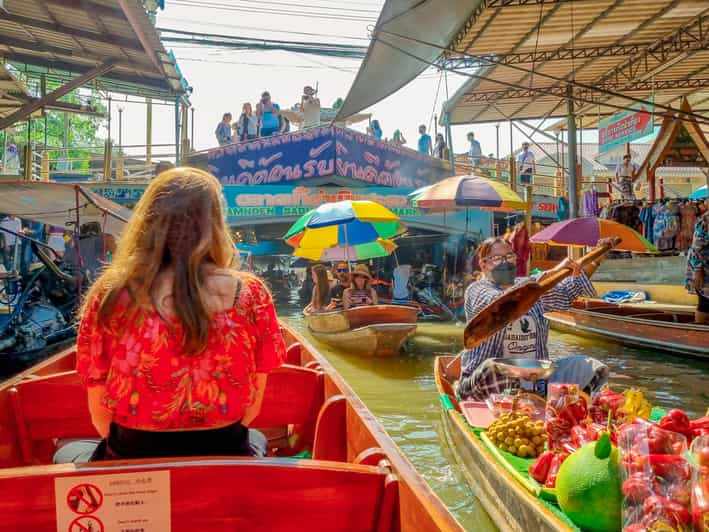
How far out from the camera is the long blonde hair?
5.49 ft

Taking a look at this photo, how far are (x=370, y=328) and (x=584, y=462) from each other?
259 inches

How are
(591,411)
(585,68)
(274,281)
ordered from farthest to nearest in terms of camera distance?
(274,281), (585,68), (591,411)

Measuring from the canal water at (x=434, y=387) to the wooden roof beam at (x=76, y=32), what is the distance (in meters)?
5.13

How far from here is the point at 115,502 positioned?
5.40 ft

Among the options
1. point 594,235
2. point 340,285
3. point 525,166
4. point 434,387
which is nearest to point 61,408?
point 434,387

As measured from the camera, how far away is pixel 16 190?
673cm

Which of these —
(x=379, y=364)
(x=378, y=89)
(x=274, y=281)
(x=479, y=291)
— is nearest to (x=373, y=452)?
(x=479, y=291)

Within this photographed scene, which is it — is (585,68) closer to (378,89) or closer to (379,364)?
(378,89)

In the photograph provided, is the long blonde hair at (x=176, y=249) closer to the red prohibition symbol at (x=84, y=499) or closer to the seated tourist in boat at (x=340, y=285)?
the red prohibition symbol at (x=84, y=499)

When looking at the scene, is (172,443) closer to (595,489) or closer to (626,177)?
(595,489)

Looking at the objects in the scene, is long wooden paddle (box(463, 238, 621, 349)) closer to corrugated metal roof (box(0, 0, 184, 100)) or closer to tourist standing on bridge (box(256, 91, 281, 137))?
corrugated metal roof (box(0, 0, 184, 100))

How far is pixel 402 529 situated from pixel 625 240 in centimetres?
743

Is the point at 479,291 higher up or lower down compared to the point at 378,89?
lower down

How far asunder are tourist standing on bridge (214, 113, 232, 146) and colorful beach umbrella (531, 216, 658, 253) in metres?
10.2
